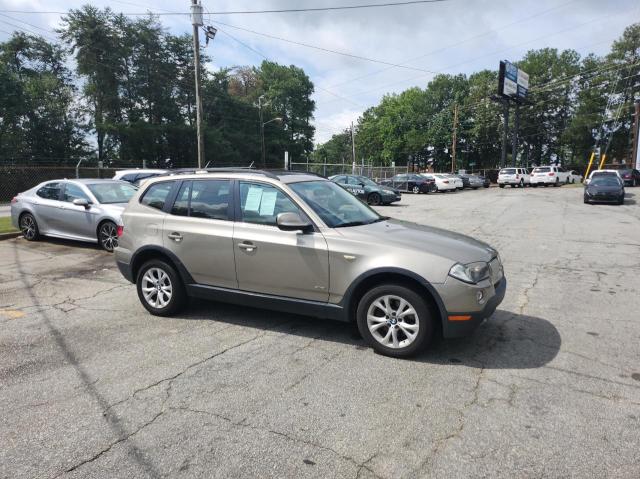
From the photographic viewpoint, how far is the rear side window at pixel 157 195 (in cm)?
557

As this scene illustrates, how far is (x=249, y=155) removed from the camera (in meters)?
62.2

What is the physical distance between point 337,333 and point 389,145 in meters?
81.0

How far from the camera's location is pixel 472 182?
42.1 m

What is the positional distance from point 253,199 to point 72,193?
23.9ft

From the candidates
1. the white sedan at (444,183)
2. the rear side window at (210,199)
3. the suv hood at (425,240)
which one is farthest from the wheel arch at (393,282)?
the white sedan at (444,183)

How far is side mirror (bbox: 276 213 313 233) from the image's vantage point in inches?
176

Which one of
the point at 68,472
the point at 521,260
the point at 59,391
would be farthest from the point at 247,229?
the point at 521,260

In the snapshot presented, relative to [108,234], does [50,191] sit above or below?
above

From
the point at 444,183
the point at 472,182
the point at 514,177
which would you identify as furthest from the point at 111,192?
the point at 472,182

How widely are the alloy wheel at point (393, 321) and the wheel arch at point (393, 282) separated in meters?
0.16

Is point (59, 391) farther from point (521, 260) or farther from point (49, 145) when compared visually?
point (49, 145)

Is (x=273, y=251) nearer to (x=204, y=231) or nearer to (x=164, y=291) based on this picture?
(x=204, y=231)

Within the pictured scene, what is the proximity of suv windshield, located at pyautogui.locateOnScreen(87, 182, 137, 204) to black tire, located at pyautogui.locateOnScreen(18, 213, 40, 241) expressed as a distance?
1.83m

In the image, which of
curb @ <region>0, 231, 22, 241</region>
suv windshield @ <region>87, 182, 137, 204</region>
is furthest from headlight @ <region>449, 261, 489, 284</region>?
curb @ <region>0, 231, 22, 241</region>
